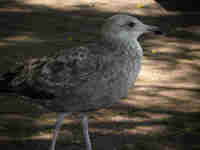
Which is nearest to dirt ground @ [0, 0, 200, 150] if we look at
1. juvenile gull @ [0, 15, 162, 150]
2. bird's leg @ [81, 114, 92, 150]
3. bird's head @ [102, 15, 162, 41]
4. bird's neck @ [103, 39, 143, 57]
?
bird's leg @ [81, 114, 92, 150]

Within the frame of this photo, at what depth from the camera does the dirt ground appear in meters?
5.65

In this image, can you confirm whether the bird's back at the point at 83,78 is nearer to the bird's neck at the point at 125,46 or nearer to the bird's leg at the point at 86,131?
the bird's neck at the point at 125,46

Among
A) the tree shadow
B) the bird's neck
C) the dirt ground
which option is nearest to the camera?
the bird's neck

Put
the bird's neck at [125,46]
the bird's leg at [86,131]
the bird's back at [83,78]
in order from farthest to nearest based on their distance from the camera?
the bird's leg at [86,131], the bird's neck at [125,46], the bird's back at [83,78]

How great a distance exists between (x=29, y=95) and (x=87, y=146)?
937 millimetres

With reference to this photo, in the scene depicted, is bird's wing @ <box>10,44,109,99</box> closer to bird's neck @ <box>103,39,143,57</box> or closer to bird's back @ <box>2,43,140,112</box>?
bird's back @ <box>2,43,140,112</box>

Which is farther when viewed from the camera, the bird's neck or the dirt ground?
the dirt ground

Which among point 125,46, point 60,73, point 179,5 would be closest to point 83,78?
point 60,73

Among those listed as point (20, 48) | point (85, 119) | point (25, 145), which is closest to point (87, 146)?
point (85, 119)

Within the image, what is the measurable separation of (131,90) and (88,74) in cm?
265

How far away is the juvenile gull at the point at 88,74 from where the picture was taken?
4535mm

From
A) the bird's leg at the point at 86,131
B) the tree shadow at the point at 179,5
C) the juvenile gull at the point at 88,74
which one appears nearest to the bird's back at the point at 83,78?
the juvenile gull at the point at 88,74

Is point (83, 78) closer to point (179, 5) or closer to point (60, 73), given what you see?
point (60, 73)

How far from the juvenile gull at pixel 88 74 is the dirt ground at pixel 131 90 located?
3.15ft
